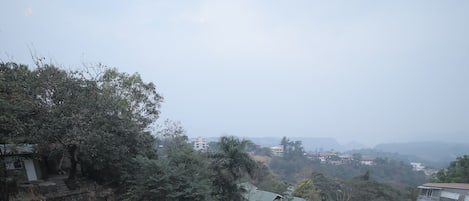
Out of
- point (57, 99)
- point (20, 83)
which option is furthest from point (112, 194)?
point (20, 83)

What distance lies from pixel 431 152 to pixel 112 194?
213 meters

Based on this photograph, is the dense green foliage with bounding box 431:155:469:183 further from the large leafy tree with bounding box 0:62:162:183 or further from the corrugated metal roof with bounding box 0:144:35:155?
the corrugated metal roof with bounding box 0:144:35:155

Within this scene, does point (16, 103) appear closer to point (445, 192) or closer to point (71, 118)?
point (71, 118)

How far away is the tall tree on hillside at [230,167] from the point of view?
603 inches

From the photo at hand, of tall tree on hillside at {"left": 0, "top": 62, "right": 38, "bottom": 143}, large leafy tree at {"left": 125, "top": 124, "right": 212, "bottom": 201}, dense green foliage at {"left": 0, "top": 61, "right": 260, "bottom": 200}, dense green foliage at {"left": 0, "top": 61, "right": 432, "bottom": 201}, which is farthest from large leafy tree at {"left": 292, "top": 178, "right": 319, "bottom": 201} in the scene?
tall tree on hillside at {"left": 0, "top": 62, "right": 38, "bottom": 143}

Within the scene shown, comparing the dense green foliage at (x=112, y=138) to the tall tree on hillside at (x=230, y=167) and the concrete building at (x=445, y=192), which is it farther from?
the concrete building at (x=445, y=192)

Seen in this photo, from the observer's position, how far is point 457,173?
31.3m

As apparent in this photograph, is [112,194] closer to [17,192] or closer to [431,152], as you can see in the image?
[17,192]

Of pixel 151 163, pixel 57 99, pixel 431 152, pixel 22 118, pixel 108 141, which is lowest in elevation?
pixel 431 152

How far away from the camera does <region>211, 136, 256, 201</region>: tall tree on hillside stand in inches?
603

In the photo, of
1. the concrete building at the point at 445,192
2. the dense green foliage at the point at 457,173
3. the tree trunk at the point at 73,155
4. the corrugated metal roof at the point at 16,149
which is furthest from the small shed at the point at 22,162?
the dense green foliage at the point at 457,173

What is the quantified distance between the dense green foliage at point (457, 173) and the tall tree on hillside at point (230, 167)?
86.8ft

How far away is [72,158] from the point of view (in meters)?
12.3

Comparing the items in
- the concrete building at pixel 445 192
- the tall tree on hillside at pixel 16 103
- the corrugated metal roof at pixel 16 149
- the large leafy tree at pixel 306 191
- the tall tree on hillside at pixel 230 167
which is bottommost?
the large leafy tree at pixel 306 191
